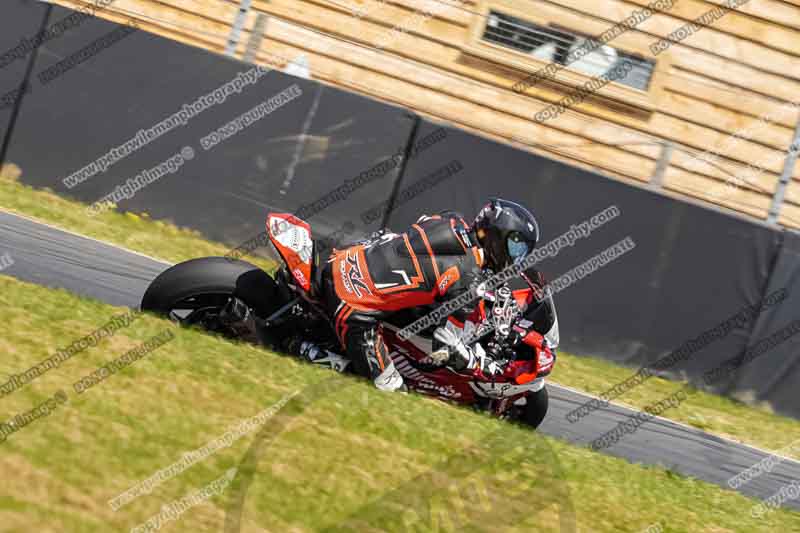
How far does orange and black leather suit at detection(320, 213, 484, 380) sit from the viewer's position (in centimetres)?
604

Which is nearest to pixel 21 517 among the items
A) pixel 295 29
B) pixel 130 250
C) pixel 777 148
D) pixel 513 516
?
pixel 513 516

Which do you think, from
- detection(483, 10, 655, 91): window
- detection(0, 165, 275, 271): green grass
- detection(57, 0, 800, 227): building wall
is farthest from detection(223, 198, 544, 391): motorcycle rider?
detection(483, 10, 655, 91): window


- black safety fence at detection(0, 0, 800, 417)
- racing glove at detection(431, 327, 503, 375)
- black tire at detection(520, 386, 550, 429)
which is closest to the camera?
racing glove at detection(431, 327, 503, 375)

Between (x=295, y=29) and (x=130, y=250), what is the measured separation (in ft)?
12.9

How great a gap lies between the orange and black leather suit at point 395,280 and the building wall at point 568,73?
23.5ft

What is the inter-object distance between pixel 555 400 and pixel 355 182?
347 cm

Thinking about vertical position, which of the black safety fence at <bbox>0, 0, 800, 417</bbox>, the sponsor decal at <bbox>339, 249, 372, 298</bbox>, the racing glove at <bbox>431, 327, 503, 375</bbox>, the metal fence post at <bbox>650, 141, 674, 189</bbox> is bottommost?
the black safety fence at <bbox>0, 0, 800, 417</bbox>

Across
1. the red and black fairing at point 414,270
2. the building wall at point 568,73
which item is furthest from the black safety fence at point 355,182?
the red and black fairing at point 414,270

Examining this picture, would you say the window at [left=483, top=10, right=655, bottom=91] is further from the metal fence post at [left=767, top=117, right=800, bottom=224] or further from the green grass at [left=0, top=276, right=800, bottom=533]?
the green grass at [left=0, top=276, right=800, bottom=533]

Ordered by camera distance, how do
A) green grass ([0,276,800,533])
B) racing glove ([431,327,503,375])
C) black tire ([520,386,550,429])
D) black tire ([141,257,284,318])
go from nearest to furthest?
green grass ([0,276,800,533]), racing glove ([431,327,503,375]), black tire ([141,257,284,318]), black tire ([520,386,550,429])

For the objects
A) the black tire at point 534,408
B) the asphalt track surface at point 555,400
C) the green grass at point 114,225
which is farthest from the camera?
the green grass at point 114,225

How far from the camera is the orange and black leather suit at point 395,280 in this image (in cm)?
604

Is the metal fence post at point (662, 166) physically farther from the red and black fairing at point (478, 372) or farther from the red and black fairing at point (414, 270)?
the red and black fairing at point (414, 270)

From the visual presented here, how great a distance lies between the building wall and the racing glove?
7.19m
